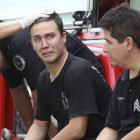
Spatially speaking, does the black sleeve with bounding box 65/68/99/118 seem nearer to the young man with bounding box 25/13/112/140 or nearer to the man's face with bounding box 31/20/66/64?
the young man with bounding box 25/13/112/140

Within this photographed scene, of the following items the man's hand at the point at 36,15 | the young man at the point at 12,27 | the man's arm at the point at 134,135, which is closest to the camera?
the man's arm at the point at 134,135

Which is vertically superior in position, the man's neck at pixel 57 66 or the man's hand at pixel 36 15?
the man's hand at pixel 36 15

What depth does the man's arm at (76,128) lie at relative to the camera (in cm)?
271

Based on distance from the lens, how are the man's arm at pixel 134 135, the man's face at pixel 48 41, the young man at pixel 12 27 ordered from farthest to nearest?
the young man at pixel 12 27 < the man's face at pixel 48 41 < the man's arm at pixel 134 135

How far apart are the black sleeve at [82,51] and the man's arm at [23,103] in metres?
0.86

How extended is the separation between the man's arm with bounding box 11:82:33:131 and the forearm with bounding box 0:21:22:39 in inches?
30.3

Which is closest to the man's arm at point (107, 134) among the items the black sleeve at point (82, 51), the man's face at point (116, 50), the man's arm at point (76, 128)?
the man's arm at point (76, 128)

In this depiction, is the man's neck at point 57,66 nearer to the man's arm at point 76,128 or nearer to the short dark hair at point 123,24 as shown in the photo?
the man's arm at point 76,128

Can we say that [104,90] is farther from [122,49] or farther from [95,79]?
[122,49]

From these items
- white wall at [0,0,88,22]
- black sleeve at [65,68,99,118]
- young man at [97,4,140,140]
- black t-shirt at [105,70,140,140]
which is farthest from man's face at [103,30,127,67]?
white wall at [0,0,88,22]

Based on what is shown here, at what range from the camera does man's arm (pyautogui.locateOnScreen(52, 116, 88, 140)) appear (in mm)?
2713

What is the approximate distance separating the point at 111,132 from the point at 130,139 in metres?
0.36

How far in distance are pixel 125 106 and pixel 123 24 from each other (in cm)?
46

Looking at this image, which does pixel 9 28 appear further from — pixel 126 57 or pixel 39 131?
pixel 126 57
